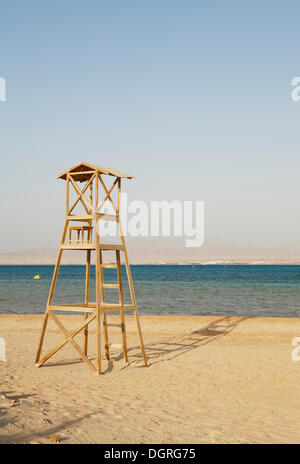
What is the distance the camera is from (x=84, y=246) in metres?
12.0

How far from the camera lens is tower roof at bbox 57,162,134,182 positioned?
480 inches

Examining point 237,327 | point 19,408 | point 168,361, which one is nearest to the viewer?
point 19,408

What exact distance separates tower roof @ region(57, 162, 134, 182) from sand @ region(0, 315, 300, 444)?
5.27m

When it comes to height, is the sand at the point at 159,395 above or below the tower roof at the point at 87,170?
below

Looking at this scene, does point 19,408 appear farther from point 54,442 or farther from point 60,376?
point 60,376

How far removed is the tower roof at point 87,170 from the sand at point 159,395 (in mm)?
5274

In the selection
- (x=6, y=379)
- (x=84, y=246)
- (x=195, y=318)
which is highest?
(x=84, y=246)

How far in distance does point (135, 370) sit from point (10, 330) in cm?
1065

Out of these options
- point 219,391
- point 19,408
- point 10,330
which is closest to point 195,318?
point 10,330

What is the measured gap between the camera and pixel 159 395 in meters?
9.93

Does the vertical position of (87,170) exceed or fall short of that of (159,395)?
it exceeds it

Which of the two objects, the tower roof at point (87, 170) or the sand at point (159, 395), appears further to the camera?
the tower roof at point (87, 170)

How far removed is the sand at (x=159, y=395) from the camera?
24.1ft

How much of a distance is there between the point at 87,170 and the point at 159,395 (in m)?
6.15
